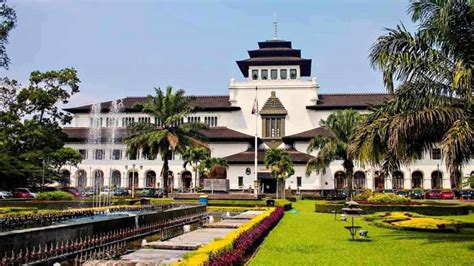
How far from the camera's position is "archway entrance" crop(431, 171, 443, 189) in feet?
213

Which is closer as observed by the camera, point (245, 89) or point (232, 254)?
point (232, 254)

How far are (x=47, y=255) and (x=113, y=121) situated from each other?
6267 cm

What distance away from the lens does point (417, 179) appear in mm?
65875

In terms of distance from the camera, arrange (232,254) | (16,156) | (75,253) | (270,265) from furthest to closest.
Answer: (16,156) → (75,253) → (270,265) → (232,254)

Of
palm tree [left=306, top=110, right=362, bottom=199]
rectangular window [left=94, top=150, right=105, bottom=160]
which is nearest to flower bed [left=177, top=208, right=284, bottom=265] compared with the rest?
palm tree [left=306, top=110, right=362, bottom=199]

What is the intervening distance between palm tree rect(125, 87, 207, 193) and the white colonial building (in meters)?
18.7

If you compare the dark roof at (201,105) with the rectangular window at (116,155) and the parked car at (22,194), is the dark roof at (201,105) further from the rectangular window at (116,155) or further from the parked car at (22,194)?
the parked car at (22,194)

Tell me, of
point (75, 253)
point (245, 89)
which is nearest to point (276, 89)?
point (245, 89)

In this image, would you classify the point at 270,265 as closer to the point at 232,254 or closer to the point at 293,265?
the point at 293,265

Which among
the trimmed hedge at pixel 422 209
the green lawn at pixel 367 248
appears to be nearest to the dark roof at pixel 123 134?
the trimmed hedge at pixel 422 209

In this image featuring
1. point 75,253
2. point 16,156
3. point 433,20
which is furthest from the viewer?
point 16,156

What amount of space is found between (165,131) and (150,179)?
25552 millimetres

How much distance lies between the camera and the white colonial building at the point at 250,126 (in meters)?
66.8

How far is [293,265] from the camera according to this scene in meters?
12.0
